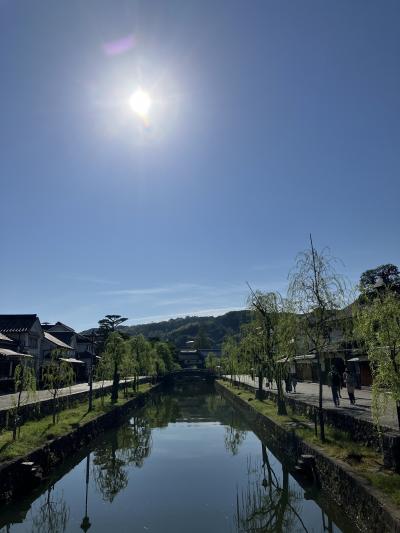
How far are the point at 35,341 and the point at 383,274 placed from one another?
4765 centimetres

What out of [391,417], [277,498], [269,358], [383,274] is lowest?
[277,498]

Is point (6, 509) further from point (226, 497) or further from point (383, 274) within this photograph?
point (383, 274)

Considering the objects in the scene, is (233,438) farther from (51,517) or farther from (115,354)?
(51,517)

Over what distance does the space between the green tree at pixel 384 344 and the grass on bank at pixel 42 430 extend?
11.0 metres

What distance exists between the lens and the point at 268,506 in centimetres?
1204

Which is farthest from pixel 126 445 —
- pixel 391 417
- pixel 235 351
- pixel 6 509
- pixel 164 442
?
pixel 235 351

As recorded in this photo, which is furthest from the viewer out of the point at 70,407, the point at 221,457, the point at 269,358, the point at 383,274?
the point at 383,274

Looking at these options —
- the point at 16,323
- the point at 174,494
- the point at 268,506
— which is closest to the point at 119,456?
the point at 174,494

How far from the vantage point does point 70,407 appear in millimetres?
24641

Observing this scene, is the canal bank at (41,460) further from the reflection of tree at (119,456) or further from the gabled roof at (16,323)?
the gabled roof at (16,323)

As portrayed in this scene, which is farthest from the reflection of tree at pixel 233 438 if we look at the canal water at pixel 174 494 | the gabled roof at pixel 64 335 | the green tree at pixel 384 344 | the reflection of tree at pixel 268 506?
the gabled roof at pixel 64 335

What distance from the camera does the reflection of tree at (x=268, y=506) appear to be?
10.5m

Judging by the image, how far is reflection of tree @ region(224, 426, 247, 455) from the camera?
64.7 feet

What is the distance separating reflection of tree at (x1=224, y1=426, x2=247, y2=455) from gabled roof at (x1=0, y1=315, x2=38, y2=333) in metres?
26.9
